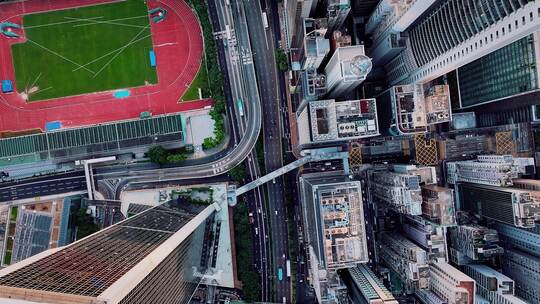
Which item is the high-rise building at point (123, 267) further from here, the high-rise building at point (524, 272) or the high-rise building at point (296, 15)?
the high-rise building at point (524, 272)

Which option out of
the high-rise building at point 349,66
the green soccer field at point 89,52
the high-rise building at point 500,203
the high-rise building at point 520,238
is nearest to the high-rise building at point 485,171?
the high-rise building at point 500,203

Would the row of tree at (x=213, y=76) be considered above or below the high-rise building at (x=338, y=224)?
above

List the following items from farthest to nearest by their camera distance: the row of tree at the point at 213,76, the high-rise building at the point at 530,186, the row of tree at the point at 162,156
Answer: the row of tree at the point at 213,76
the row of tree at the point at 162,156
the high-rise building at the point at 530,186

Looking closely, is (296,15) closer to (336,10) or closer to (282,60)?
(336,10)

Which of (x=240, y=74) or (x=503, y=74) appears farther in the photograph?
(x=240, y=74)

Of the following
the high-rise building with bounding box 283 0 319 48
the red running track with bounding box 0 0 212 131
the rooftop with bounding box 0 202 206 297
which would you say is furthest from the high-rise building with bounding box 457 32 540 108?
the rooftop with bounding box 0 202 206 297

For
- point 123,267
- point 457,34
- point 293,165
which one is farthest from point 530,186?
point 123,267
